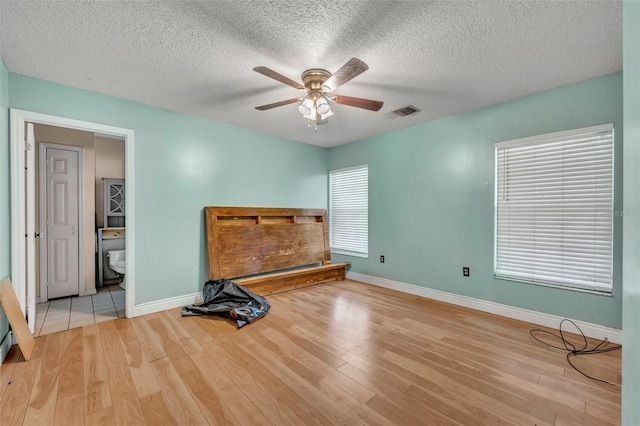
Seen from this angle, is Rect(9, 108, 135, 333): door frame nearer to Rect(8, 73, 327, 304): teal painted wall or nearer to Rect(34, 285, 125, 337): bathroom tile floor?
Rect(8, 73, 327, 304): teal painted wall

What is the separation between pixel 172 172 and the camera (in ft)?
10.7

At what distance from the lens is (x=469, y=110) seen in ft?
10.6

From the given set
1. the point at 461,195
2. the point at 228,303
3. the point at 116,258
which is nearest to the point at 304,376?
the point at 228,303

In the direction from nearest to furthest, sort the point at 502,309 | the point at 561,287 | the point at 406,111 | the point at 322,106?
the point at 322,106 < the point at 561,287 < the point at 502,309 < the point at 406,111

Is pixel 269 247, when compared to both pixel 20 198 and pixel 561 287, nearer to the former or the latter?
pixel 20 198

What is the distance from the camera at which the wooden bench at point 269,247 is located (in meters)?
3.54

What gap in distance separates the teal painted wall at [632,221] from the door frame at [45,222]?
5.11m

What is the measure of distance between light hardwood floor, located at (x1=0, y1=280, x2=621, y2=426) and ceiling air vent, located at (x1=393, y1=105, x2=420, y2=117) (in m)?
2.45

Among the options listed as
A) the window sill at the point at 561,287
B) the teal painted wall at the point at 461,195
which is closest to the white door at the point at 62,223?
the teal painted wall at the point at 461,195

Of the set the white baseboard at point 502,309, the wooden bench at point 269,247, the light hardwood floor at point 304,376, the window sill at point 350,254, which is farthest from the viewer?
the window sill at point 350,254

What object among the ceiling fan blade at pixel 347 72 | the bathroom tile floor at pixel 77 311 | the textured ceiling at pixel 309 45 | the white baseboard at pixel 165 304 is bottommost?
the bathroom tile floor at pixel 77 311

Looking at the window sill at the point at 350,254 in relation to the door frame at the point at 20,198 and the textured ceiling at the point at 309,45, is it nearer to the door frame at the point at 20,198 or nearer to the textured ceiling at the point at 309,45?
the textured ceiling at the point at 309,45

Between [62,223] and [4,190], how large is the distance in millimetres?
1720

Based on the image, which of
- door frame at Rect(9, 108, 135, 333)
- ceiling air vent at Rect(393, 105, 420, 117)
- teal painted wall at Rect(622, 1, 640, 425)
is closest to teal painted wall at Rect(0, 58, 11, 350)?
door frame at Rect(9, 108, 135, 333)
